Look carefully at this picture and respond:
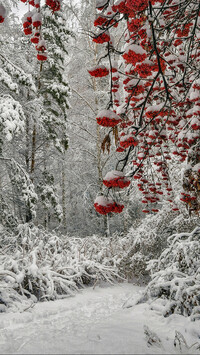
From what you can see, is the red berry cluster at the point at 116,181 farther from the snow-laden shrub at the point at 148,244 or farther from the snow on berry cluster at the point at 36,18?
the snow-laden shrub at the point at 148,244

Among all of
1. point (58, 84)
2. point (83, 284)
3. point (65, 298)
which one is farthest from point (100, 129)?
point (65, 298)

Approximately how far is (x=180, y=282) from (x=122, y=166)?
1.54 meters

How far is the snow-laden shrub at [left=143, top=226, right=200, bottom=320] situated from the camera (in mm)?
3055

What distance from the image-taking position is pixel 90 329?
2.86m

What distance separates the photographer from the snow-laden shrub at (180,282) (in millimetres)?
3055

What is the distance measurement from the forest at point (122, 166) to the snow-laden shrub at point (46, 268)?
0.02 metres

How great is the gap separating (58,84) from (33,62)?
4.90 feet

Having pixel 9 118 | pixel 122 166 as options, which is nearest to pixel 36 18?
pixel 122 166

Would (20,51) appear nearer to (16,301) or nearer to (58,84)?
(58,84)

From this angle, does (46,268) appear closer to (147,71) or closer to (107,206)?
(107,206)

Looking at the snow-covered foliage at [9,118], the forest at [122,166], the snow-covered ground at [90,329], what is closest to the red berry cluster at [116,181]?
the forest at [122,166]

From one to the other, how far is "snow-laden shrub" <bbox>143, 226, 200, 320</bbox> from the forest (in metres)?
0.01

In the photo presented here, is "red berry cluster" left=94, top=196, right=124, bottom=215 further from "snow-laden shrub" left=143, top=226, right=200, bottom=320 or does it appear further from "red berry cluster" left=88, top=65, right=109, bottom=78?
"snow-laden shrub" left=143, top=226, right=200, bottom=320

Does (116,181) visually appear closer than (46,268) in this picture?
Yes
